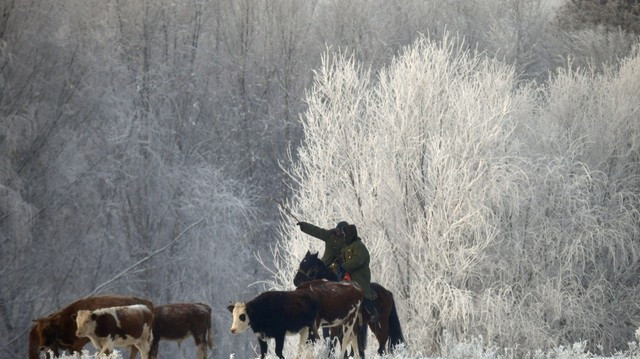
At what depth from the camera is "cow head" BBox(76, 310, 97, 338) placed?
10688mm

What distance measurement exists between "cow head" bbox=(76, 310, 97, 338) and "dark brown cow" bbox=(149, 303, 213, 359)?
1099 millimetres

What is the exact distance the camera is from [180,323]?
12.1m

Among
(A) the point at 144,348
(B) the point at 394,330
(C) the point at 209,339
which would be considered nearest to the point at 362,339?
(B) the point at 394,330

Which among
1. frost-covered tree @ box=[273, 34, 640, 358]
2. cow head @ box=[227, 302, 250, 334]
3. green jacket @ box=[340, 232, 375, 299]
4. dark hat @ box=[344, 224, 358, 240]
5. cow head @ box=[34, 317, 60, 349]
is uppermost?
cow head @ box=[34, 317, 60, 349]

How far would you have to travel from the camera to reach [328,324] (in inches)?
492

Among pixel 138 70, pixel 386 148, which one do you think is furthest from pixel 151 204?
pixel 386 148

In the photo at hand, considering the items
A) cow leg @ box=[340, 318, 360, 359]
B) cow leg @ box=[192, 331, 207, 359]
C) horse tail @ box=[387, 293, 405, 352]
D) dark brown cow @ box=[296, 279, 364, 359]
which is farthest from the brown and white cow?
horse tail @ box=[387, 293, 405, 352]

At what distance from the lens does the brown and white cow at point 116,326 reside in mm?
10758

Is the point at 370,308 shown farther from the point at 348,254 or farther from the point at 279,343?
the point at 279,343

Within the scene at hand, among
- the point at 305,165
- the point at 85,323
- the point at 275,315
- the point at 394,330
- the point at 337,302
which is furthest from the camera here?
the point at 305,165

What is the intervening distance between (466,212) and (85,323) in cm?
1593

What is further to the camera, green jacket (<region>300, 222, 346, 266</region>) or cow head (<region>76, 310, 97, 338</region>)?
green jacket (<region>300, 222, 346, 266</region>)

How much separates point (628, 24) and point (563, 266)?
20092 mm

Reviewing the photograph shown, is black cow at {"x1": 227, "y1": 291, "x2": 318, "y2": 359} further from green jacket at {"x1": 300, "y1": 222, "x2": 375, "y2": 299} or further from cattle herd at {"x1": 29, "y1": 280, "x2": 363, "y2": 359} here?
green jacket at {"x1": 300, "y1": 222, "x2": 375, "y2": 299}
